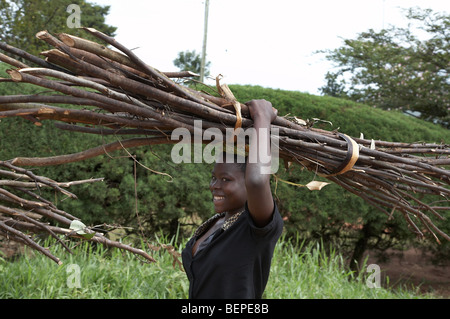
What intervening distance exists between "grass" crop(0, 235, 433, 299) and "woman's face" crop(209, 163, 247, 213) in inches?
91.8

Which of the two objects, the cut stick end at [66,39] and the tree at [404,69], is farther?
the tree at [404,69]

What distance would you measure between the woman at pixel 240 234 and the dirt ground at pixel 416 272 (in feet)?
16.3

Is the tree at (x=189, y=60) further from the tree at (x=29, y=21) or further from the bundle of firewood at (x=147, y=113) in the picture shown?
the bundle of firewood at (x=147, y=113)

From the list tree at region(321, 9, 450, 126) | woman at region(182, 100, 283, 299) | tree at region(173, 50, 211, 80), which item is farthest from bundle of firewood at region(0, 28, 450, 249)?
tree at region(173, 50, 211, 80)

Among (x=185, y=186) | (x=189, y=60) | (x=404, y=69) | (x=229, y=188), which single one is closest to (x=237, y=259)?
(x=229, y=188)

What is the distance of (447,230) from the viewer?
19.3ft

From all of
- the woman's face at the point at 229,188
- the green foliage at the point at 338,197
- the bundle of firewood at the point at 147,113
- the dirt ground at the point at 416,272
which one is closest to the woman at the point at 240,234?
the woman's face at the point at 229,188

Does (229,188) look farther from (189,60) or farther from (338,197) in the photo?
(189,60)

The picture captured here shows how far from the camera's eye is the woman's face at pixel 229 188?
1.82m

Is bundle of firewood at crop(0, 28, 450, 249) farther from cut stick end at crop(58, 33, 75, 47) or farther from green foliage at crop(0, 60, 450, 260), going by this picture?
green foliage at crop(0, 60, 450, 260)

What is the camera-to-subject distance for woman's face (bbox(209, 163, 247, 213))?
1.82 meters
